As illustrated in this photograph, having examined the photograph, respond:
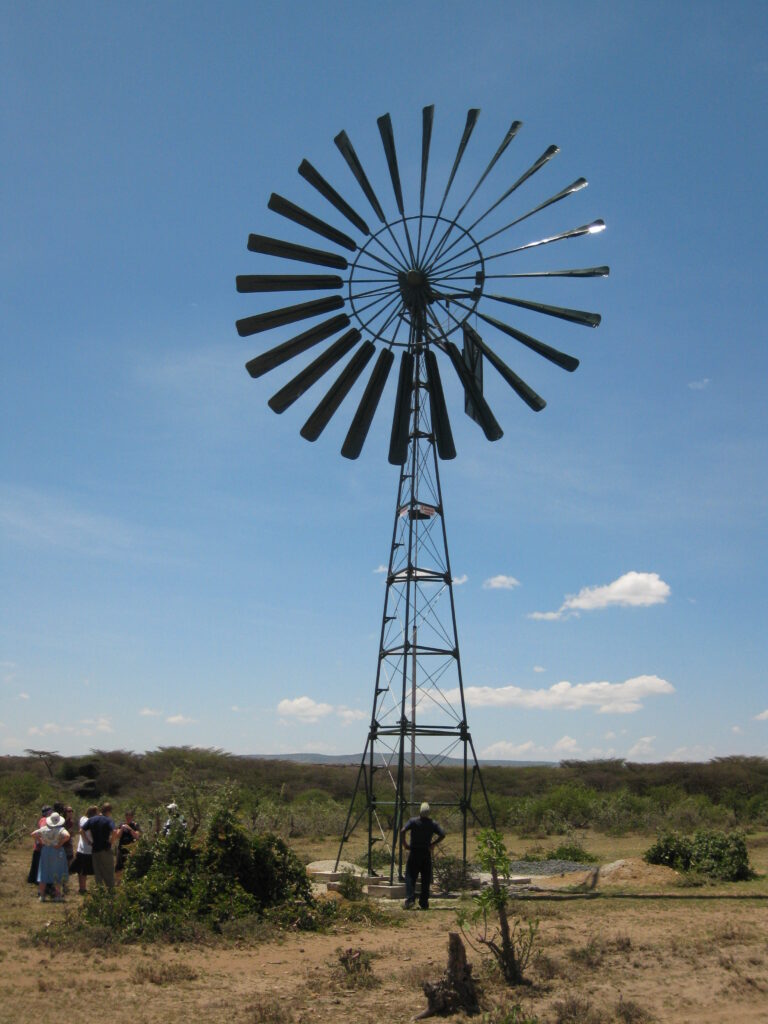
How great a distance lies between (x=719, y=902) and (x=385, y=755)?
5.67 m

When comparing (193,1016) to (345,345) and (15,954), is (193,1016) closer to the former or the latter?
(15,954)

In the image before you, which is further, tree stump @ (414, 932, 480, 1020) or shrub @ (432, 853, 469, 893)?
shrub @ (432, 853, 469, 893)

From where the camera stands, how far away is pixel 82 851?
15766 mm

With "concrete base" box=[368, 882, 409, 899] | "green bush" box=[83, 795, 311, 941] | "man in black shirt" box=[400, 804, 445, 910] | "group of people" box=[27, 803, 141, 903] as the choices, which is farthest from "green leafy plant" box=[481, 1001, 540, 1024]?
"group of people" box=[27, 803, 141, 903]

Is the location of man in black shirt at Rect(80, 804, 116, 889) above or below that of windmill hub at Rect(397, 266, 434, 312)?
below

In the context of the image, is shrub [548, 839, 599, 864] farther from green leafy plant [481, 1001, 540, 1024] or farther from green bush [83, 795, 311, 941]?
green leafy plant [481, 1001, 540, 1024]

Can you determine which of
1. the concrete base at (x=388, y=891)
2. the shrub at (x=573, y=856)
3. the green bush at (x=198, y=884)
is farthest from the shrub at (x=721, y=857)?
the green bush at (x=198, y=884)

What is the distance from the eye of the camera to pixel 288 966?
32.2ft

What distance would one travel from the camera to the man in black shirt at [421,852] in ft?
44.1

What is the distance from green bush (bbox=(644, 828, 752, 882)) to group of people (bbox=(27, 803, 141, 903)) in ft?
A: 32.6

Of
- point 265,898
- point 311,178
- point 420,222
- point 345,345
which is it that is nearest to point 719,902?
point 265,898

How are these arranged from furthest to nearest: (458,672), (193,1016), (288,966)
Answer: (458,672), (288,966), (193,1016)

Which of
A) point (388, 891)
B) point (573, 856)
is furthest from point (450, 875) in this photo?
point (573, 856)

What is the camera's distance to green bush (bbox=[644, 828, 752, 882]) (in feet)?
54.1
